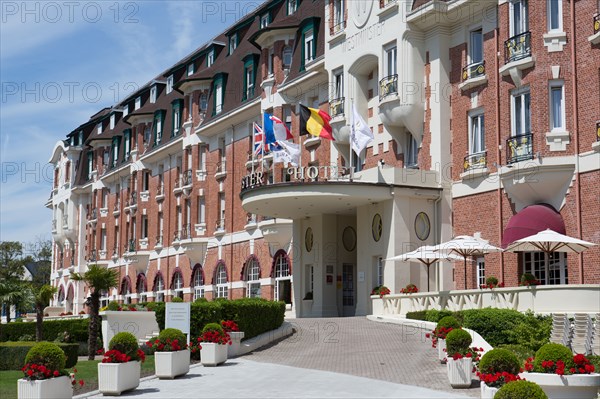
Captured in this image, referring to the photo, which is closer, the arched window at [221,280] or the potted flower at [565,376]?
the potted flower at [565,376]

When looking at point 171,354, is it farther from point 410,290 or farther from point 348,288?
point 348,288

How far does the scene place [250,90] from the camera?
45750 mm

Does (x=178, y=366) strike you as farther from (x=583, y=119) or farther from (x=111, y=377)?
(x=583, y=119)

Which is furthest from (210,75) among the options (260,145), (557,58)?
(557,58)

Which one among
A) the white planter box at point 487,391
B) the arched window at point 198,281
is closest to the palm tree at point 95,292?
the white planter box at point 487,391

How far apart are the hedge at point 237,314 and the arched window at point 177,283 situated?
2601 cm

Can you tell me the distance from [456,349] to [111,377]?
23.8 ft

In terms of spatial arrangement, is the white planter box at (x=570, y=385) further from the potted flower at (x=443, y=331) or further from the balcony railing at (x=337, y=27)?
the balcony railing at (x=337, y=27)

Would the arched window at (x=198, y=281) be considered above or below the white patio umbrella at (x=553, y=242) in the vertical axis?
below

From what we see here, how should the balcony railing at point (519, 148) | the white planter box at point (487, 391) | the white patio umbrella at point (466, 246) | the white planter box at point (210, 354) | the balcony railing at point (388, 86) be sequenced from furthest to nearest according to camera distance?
the balcony railing at point (388, 86) < the balcony railing at point (519, 148) < the white patio umbrella at point (466, 246) < the white planter box at point (210, 354) < the white planter box at point (487, 391)

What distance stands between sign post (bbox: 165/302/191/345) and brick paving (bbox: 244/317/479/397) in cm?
205

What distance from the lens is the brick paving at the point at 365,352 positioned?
18.9 meters

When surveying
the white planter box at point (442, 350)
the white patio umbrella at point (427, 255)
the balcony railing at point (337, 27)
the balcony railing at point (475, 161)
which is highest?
the balcony railing at point (337, 27)

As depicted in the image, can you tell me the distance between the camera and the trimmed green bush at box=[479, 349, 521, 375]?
49.5ft
